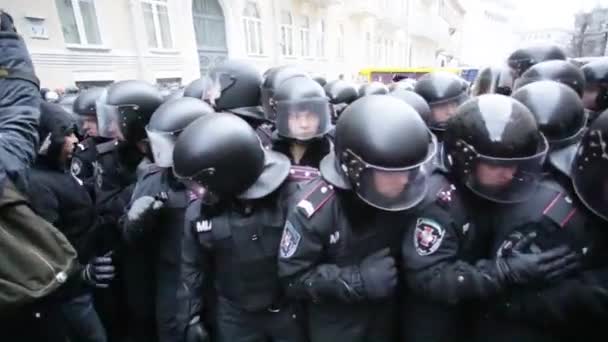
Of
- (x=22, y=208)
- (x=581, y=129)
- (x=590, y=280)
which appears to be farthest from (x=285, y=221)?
(x=581, y=129)

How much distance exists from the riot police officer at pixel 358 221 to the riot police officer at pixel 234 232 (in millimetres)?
150

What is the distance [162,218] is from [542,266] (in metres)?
2.07

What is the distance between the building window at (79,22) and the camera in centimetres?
836

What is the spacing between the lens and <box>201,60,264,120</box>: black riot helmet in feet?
10.3

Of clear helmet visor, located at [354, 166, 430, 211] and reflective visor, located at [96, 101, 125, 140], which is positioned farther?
reflective visor, located at [96, 101, 125, 140]

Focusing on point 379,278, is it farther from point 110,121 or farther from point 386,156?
point 110,121

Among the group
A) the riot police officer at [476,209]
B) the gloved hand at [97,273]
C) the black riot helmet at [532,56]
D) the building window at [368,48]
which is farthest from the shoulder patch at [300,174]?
the building window at [368,48]

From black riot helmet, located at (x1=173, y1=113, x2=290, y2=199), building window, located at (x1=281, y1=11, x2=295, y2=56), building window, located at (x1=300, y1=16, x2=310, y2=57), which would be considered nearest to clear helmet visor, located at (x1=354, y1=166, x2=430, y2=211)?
black riot helmet, located at (x1=173, y1=113, x2=290, y2=199)

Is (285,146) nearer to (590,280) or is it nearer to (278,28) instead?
(590,280)

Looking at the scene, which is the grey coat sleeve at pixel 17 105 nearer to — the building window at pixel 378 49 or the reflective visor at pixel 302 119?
the reflective visor at pixel 302 119

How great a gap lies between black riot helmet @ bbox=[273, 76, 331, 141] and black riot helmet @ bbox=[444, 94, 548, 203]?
130cm

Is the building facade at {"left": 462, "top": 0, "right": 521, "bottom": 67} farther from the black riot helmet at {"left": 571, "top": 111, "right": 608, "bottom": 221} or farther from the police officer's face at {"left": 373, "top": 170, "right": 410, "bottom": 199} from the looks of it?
the police officer's face at {"left": 373, "top": 170, "right": 410, "bottom": 199}

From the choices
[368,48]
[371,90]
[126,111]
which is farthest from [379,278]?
[368,48]

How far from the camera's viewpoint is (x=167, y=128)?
7.23 ft
